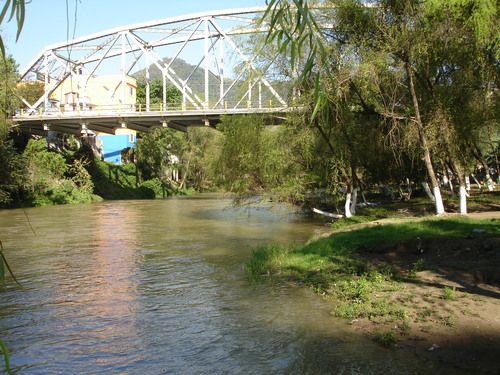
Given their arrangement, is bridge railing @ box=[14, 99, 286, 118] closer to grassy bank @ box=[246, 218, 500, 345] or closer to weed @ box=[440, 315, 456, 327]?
grassy bank @ box=[246, 218, 500, 345]

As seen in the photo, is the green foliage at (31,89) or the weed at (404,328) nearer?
the weed at (404,328)

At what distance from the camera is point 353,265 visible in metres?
11.7

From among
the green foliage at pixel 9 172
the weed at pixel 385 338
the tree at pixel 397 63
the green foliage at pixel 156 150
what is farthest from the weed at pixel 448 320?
the green foliage at pixel 156 150

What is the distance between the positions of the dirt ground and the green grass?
21cm

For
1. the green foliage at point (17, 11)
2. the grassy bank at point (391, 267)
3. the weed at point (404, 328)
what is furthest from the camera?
the grassy bank at point (391, 267)

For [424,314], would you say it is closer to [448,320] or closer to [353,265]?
[448,320]

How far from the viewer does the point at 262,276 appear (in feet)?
39.0

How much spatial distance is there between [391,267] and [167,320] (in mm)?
5225

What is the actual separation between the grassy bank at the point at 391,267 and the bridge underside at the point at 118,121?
29.5 meters

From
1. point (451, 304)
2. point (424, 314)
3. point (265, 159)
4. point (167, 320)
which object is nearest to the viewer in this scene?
point (424, 314)

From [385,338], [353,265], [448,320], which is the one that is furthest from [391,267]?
[385,338]

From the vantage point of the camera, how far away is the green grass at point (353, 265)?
28.0ft

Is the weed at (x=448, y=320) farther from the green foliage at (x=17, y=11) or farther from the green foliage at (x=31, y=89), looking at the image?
the green foliage at (x=31, y=89)

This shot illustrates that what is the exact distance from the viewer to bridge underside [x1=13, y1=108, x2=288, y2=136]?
45812mm
